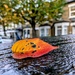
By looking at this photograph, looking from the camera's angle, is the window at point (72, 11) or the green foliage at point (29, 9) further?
the window at point (72, 11)

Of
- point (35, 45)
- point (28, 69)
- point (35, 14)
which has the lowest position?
point (28, 69)

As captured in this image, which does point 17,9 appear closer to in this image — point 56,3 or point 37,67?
point 56,3

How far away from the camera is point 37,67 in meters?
6.90

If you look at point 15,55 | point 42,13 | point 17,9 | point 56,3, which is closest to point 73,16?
point 56,3

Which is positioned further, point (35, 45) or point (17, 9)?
point (17, 9)

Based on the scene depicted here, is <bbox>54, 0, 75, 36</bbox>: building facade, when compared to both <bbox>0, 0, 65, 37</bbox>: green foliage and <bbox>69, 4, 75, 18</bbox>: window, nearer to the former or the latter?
<bbox>69, 4, 75, 18</bbox>: window

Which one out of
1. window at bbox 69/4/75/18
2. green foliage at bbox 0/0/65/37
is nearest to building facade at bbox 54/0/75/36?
window at bbox 69/4/75/18

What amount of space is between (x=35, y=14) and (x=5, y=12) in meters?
5.35

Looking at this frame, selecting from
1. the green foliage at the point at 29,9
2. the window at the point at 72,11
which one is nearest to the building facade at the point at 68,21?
the window at the point at 72,11

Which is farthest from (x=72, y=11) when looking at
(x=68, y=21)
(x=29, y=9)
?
(x=29, y=9)

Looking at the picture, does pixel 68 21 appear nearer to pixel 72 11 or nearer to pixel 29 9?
pixel 72 11

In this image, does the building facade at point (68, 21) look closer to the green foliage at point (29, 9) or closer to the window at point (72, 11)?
the window at point (72, 11)

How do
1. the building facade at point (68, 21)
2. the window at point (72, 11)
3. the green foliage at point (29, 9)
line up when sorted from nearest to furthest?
the green foliage at point (29, 9) < the window at point (72, 11) < the building facade at point (68, 21)

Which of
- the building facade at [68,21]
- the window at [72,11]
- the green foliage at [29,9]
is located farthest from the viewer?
the building facade at [68,21]
